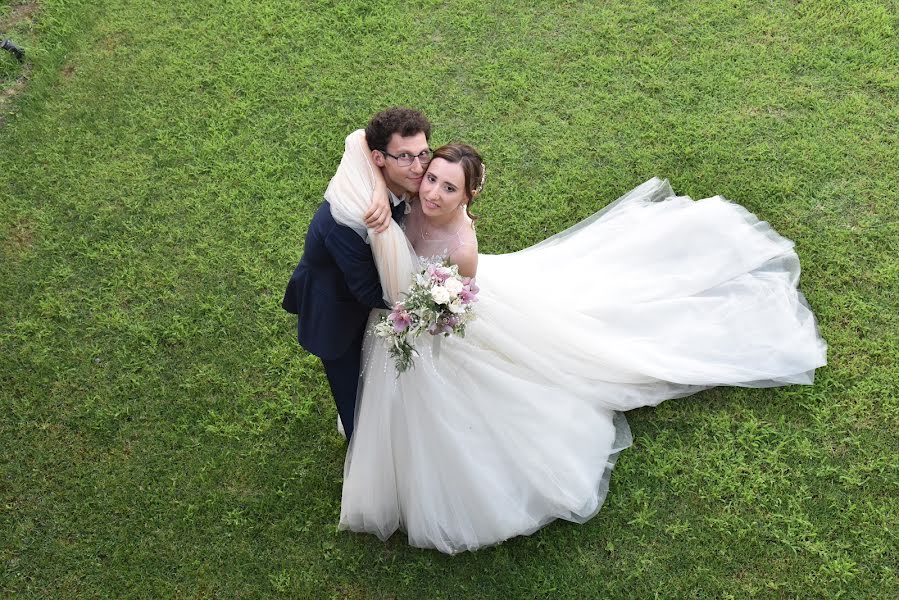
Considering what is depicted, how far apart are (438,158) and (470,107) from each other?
9.99ft

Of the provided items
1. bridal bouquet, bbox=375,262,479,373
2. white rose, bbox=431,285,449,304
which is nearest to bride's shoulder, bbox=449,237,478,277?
bridal bouquet, bbox=375,262,479,373

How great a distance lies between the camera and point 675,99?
21.3 feet

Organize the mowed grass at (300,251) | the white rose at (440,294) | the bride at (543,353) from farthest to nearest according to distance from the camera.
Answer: the mowed grass at (300,251) → the bride at (543,353) → the white rose at (440,294)

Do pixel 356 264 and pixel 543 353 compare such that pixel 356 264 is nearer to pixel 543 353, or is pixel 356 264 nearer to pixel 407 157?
pixel 407 157

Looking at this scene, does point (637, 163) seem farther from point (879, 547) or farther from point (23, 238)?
point (23, 238)

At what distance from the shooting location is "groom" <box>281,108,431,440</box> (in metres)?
3.58

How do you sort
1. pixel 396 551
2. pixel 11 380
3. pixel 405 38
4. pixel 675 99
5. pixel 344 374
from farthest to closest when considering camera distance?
pixel 405 38 → pixel 675 99 → pixel 11 380 → pixel 396 551 → pixel 344 374

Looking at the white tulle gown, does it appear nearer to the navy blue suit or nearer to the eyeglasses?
the navy blue suit

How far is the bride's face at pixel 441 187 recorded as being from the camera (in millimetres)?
3641

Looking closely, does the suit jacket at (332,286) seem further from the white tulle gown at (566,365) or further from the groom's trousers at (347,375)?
the white tulle gown at (566,365)

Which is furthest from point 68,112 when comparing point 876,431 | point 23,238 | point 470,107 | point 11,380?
point 876,431

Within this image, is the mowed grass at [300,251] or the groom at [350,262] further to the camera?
the mowed grass at [300,251]

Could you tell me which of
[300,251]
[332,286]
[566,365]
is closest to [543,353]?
[566,365]

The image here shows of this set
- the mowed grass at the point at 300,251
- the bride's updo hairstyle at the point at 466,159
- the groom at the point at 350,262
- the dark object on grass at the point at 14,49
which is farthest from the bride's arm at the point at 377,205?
the dark object on grass at the point at 14,49
